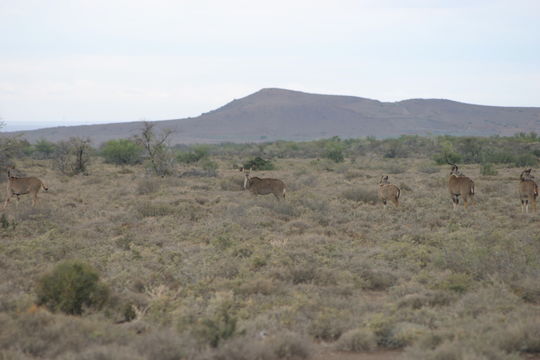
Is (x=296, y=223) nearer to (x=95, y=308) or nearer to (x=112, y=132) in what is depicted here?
(x=95, y=308)

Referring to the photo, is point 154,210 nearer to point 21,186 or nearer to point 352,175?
point 21,186

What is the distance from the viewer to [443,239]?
12.5 meters

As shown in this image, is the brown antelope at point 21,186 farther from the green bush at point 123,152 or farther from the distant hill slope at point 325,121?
the distant hill slope at point 325,121

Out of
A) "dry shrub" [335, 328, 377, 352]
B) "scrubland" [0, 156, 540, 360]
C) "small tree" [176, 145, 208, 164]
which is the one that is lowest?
"dry shrub" [335, 328, 377, 352]

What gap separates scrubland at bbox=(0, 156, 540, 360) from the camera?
6.23m

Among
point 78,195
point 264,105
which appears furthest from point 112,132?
point 78,195

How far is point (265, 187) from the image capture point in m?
18.1

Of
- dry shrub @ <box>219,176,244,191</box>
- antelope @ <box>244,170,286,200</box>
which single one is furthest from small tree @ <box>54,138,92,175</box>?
antelope @ <box>244,170,286,200</box>

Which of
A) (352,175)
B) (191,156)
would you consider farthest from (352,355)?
(191,156)

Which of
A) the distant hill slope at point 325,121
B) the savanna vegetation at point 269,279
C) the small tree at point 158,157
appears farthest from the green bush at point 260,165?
the distant hill slope at point 325,121

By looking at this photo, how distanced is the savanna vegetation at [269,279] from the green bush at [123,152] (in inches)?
831

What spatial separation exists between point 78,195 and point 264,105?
4588 inches

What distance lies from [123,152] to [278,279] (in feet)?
108

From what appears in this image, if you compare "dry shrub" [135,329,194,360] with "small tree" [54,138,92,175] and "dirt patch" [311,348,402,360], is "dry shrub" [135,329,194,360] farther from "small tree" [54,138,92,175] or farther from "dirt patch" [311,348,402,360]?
"small tree" [54,138,92,175]
